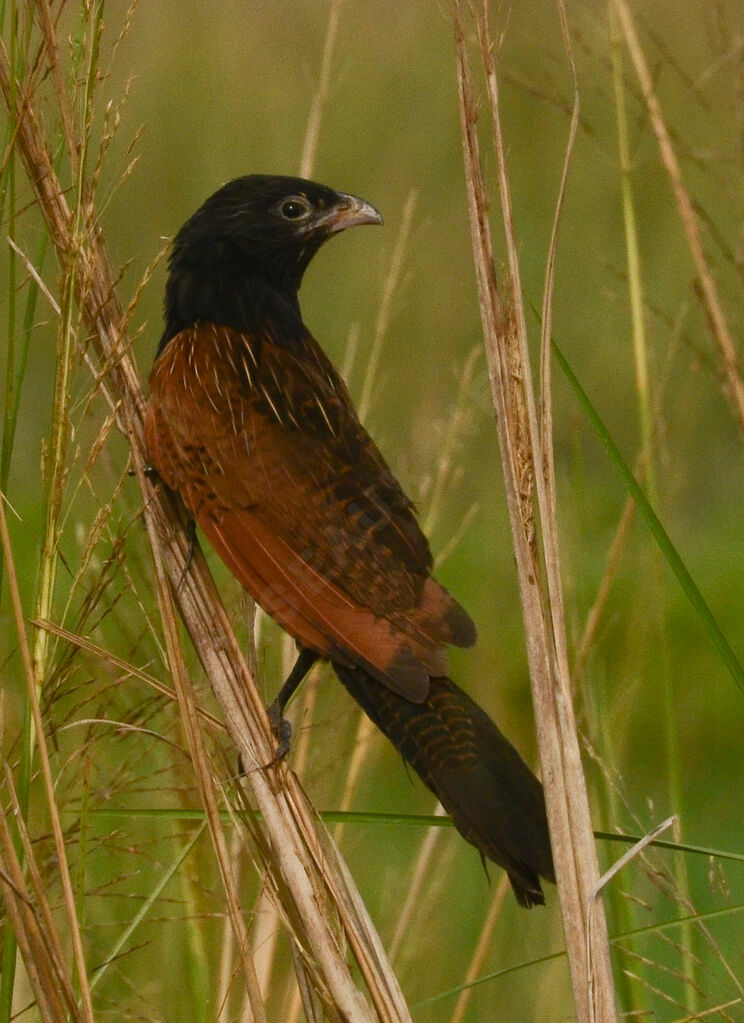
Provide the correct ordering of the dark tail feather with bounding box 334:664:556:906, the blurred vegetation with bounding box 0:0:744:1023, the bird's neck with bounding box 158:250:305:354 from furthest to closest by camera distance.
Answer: the blurred vegetation with bounding box 0:0:744:1023, the bird's neck with bounding box 158:250:305:354, the dark tail feather with bounding box 334:664:556:906

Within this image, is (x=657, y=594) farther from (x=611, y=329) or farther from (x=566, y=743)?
(x=611, y=329)

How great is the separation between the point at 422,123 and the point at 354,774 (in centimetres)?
312

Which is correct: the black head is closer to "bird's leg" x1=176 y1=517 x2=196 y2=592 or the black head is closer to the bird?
the bird

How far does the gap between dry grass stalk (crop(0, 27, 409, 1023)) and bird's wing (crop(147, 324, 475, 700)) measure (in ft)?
0.33

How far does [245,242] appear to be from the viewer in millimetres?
1687

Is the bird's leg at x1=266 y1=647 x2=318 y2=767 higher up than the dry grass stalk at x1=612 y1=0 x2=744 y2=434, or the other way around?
the dry grass stalk at x1=612 y1=0 x2=744 y2=434

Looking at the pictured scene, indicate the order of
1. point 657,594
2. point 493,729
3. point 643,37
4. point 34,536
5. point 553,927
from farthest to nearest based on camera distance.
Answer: point 643,37 < point 34,536 < point 553,927 < point 657,594 < point 493,729

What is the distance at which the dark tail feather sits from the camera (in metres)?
1.08

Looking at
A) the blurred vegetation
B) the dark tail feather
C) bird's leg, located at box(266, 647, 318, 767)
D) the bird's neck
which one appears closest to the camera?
the dark tail feather

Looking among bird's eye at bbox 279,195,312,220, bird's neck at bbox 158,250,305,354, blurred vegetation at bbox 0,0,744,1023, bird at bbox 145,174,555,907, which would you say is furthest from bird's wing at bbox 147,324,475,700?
blurred vegetation at bbox 0,0,744,1023

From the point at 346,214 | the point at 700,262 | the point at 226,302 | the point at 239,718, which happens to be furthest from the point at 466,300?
the point at 239,718

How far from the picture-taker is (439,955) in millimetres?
2182

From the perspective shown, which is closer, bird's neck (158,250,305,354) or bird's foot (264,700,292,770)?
bird's foot (264,700,292,770)

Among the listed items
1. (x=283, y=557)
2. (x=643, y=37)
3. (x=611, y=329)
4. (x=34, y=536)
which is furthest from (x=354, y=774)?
(x=643, y=37)
